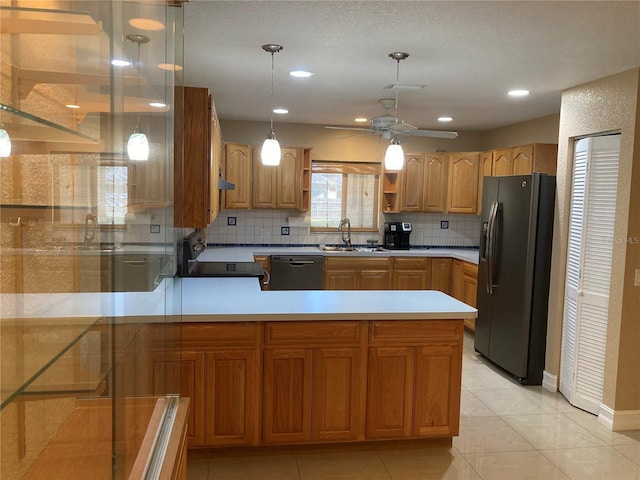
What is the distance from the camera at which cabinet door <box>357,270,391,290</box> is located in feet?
19.7

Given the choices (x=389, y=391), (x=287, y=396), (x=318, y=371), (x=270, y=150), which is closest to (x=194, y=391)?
(x=287, y=396)

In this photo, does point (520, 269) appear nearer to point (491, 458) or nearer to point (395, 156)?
point (395, 156)

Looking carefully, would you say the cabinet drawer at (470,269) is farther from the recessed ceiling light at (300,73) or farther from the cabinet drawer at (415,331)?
the recessed ceiling light at (300,73)

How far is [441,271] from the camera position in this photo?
20.2 ft

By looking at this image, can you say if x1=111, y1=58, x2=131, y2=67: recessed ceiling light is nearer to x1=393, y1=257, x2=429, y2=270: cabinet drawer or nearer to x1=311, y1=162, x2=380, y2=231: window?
x1=393, y1=257, x2=429, y2=270: cabinet drawer

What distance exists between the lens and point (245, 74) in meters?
3.83

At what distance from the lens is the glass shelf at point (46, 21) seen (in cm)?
70

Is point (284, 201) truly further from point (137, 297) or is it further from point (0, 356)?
point (0, 356)

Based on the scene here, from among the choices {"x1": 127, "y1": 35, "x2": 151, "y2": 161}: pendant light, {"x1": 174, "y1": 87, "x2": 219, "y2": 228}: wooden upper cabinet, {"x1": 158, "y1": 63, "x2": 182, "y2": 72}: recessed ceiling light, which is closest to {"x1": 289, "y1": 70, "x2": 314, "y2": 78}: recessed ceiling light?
{"x1": 174, "y1": 87, "x2": 219, "y2": 228}: wooden upper cabinet

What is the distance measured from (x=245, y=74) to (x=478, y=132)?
12.9ft

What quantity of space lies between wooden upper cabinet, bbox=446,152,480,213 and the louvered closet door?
227 cm

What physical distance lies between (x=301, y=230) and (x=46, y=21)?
18.9 ft

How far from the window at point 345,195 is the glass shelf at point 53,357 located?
555cm

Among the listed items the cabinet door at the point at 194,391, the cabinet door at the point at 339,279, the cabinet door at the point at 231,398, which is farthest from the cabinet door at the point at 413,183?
the cabinet door at the point at 194,391
